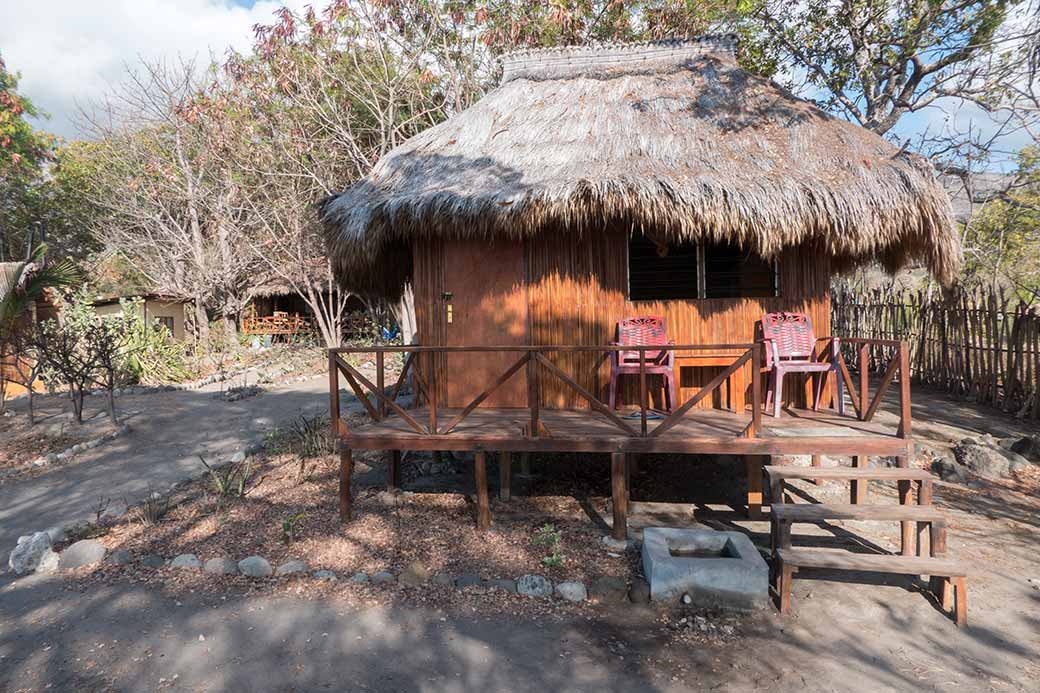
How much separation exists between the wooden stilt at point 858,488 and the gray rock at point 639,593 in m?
2.24

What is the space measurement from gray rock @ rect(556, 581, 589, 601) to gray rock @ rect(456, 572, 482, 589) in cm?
55

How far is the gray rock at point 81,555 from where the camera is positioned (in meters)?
4.11

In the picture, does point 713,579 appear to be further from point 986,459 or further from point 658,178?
point 986,459

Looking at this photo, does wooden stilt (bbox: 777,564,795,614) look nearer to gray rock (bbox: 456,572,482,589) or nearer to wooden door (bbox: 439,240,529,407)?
gray rock (bbox: 456,572,482,589)

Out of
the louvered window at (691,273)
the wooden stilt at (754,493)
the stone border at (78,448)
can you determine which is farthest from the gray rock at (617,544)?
the stone border at (78,448)

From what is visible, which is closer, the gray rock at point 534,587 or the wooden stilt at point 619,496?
the gray rock at point 534,587

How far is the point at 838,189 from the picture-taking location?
5098mm

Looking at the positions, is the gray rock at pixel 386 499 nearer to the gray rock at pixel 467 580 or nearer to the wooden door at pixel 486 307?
the wooden door at pixel 486 307

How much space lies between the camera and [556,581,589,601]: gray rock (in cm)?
362

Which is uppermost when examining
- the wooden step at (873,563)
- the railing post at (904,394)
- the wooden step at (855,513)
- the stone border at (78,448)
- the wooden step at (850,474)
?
the railing post at (904,394)

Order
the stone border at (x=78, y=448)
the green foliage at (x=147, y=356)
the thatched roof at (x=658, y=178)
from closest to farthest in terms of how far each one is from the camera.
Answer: the thatched roof at (x=658, y=178) → the stone border at (x=78, y=448) → the green foliage at (x=147, y=356)

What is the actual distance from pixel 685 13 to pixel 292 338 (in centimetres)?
1514

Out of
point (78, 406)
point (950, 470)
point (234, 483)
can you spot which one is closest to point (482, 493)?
point (234, 483)

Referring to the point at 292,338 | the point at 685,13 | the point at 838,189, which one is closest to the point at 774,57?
the point at 685,13
